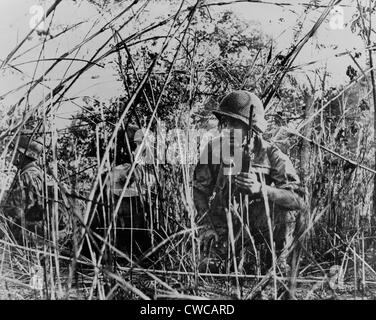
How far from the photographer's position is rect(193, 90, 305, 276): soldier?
6.39 ft

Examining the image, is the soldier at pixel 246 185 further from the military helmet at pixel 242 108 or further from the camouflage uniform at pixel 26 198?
the camouflage uniform at pixel 26 198

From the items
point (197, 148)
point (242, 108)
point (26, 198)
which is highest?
point (242, 108)

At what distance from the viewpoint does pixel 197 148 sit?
6.55 feet

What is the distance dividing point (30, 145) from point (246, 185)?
833 mm

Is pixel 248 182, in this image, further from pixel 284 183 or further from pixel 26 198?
pixel 26 198

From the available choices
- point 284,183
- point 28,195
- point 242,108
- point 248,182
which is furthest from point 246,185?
point 28,195

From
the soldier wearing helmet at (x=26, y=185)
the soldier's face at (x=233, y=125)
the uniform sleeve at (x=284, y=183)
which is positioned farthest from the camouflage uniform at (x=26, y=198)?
the uniform sleeve at (x=284, y=183)

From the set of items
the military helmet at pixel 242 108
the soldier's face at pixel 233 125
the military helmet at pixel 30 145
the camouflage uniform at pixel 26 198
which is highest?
the military helmet at pixel 242 108

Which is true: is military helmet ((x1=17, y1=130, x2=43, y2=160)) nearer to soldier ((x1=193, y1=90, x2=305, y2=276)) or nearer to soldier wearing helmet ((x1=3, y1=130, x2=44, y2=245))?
soldier wearing helmet ((x1=3, y1=130, x2=44, y2=245))

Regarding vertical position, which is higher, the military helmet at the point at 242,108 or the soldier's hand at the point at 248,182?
the military helmet at the point at 242,108

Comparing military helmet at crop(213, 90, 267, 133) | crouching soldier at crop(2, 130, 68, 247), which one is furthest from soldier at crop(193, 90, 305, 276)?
crouching soldier at crop(2, 130, 68, 247)

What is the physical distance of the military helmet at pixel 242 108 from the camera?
6.51 feet

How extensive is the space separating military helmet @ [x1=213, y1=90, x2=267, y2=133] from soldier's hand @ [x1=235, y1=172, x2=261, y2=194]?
0.59ft
